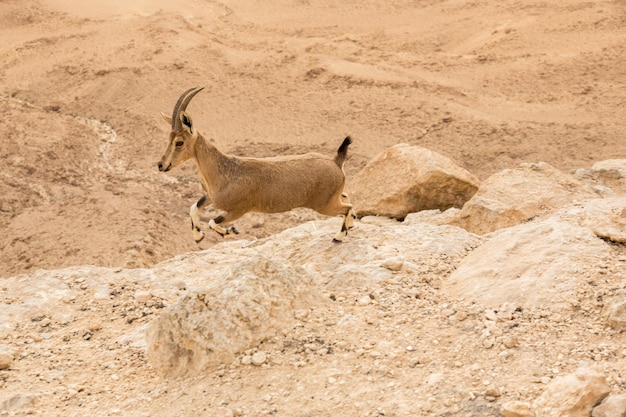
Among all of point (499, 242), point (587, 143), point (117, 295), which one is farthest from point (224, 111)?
point (499, 242)

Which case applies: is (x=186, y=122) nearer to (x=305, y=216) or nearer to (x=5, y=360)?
(x=5, y=360)

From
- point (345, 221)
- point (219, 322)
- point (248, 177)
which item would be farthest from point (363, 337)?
point (248, 177)

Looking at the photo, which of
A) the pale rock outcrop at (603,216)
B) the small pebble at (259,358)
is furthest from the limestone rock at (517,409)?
the pale rock outcrop at (603,216)

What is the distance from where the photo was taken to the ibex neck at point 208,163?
24.5 feet

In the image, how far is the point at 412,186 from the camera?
1095cm

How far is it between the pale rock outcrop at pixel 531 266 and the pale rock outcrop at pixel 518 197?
2447mm

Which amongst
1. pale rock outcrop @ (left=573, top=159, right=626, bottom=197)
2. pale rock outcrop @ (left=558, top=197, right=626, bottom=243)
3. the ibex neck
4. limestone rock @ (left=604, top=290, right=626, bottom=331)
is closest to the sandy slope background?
pale rock outcrop @ (left=573, top=159, right=626, bottom=197)

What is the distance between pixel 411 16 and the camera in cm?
2383

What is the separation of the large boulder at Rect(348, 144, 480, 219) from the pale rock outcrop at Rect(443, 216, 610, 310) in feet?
12.9

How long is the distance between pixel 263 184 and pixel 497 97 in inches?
452

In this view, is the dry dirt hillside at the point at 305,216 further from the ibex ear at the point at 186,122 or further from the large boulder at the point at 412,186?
the ibex ear at the point at 186,122

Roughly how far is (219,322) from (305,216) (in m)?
7.81

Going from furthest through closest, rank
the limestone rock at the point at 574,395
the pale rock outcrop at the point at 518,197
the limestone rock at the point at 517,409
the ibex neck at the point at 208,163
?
the pale rock outcrop at the point at 518,197 → the ibex neck at the point at 208,163 → the limestone rock at the point at 517,409 → the limestone rock at the point at 574,395

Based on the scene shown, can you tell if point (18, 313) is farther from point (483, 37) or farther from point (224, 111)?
point (483, 37)
